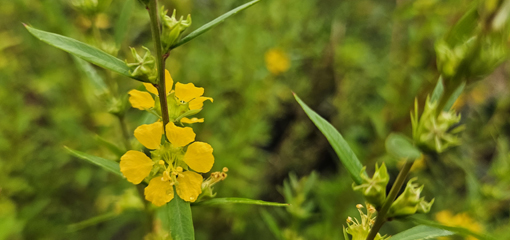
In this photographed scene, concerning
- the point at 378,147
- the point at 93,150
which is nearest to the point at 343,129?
the point at 378,147

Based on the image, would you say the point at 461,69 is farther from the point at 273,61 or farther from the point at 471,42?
the point at 273,61

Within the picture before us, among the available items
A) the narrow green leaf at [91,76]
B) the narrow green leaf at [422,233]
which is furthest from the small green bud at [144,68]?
the narrow green leaf at [422,233]

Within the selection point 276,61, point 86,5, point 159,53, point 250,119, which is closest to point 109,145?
point 159,53

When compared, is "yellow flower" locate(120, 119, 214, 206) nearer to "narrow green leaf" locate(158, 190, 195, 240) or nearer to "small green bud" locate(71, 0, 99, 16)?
"narrow green leaf" locate(158, 190, 195, 240)

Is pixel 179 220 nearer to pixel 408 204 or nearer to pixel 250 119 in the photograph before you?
pixel 408 204

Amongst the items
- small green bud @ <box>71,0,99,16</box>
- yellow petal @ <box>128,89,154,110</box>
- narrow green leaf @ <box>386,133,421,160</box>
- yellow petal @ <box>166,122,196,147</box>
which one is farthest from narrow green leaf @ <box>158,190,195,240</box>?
small green bud @ <box>71,0,99,16</box>

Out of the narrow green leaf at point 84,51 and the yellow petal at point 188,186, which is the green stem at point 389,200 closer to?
the yellow petal at point 188,186
